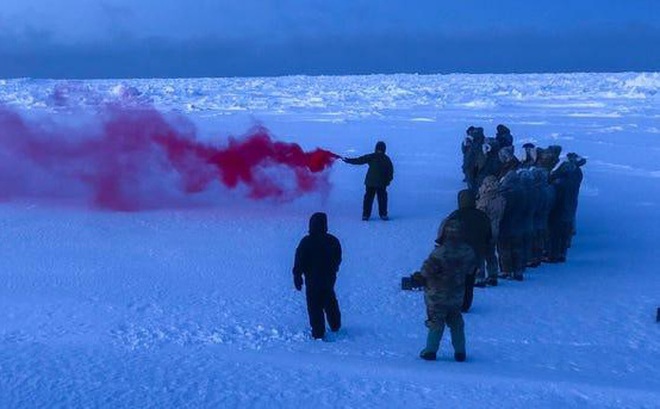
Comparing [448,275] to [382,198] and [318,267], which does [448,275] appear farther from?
[382,198]

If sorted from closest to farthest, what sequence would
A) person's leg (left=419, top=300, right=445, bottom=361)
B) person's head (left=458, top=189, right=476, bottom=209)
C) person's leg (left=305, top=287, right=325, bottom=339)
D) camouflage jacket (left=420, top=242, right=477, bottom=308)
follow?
camouflage jacket (left=420, top=242, right=477, bottom=308) → person's leg (left=419, top=300, right=445, bottom=361) → person's leg (left=305, top=287, right=325, bottom=339) → person's head (left=458, top=189, right=476, bottom=209)

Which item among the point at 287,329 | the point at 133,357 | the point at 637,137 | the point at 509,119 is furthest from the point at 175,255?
the point at 509,119

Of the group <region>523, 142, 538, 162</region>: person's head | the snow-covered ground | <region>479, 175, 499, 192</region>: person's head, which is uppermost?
<region>523, 142, 538, 162</region>: person's head

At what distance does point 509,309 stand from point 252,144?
7.37 meters

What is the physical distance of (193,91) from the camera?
7756 centimetres

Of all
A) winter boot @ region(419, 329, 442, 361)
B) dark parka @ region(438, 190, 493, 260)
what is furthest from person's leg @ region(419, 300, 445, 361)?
dark parka @ region(438, 190, 493, 260)

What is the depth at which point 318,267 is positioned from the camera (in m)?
7.86

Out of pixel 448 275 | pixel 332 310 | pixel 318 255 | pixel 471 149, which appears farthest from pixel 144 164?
pixel 448 275

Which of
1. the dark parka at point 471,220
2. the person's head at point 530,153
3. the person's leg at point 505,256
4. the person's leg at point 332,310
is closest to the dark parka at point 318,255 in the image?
the person's leg at point 332,310

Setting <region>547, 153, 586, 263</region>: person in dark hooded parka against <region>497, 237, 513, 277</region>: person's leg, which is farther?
<region>547, 153, 586, 263</region>: person in dark hooded parka

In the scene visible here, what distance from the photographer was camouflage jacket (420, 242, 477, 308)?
22.4ft

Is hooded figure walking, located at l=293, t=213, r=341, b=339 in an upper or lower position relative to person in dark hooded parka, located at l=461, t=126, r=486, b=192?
lower

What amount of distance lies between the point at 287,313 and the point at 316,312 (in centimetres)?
102

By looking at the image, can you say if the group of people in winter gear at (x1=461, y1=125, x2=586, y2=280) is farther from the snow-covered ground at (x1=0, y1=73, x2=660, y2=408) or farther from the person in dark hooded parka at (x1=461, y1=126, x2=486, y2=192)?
the person in dark hooded parka at (x1=461, y1=126, x2=486, y2=192)
